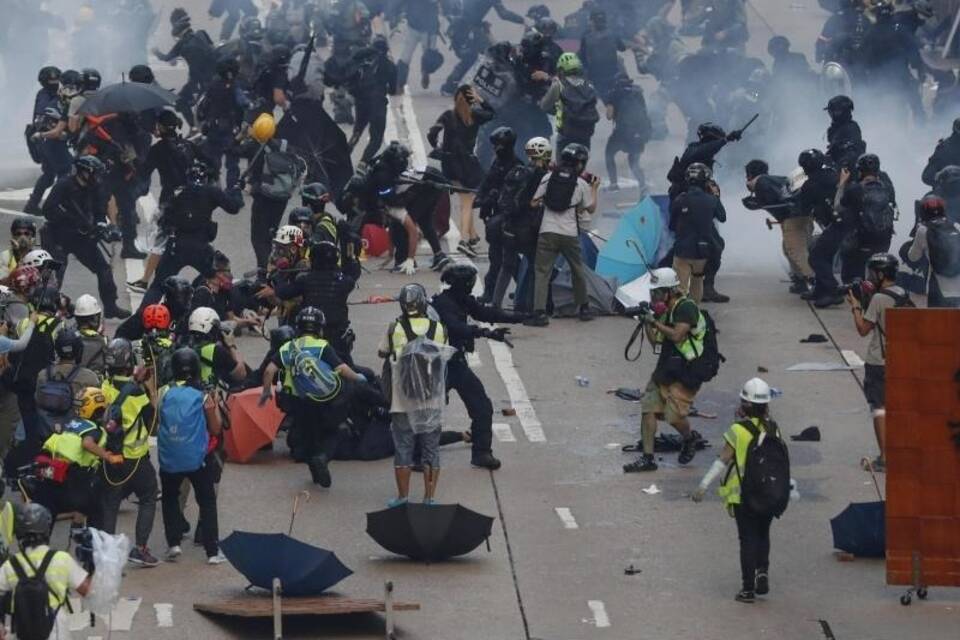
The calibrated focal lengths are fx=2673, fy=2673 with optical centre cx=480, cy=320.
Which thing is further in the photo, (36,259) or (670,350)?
(36,259)

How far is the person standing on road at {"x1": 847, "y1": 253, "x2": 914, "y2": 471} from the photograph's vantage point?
17.8 metres

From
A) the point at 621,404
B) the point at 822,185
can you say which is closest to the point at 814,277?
the point at 822,185

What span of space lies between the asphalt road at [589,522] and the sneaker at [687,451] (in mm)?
91

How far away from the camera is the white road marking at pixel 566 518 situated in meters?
17.3

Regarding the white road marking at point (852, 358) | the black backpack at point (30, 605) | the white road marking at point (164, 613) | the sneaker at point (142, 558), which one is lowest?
the white road marking at point (164, 613)

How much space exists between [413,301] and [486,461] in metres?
1.70

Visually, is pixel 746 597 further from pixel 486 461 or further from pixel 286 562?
pixel 486 461

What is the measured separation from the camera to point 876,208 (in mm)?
21594

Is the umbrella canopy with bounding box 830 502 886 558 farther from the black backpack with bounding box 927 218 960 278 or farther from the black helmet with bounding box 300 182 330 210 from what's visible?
the black helmet with bounding box 300 182 330 210

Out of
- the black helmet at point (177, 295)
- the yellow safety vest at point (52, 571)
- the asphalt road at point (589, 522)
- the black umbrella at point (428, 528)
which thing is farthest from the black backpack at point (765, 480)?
the black helmet at point (177, 295)

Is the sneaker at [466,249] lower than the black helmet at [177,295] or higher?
lower

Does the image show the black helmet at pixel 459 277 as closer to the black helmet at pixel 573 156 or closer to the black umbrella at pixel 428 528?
the black umbrella at pixel 428 528

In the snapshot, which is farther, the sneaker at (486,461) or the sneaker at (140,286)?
the sneaker at (140,286)

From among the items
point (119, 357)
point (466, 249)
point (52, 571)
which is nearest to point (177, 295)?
point (119, 357)
